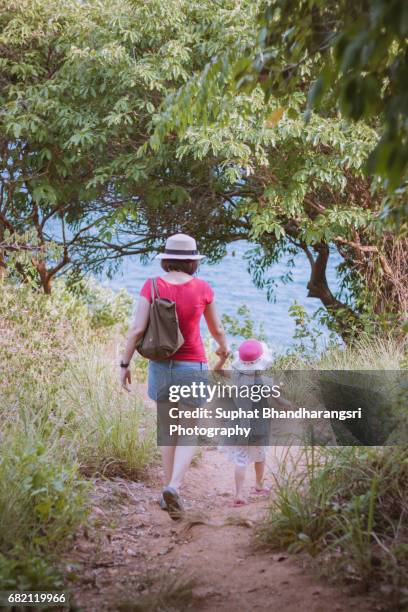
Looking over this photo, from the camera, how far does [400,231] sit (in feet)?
14.6

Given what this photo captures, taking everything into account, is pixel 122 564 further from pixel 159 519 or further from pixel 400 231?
pixel 400 231

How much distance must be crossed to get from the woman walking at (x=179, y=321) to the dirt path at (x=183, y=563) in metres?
0.28

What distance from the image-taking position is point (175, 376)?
502 centimetres

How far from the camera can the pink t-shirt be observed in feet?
16.4

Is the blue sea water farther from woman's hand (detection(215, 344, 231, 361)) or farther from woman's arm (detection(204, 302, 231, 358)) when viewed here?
woman's arm (detection(204, 302, 231, 358))

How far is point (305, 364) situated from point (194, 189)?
2.82 m

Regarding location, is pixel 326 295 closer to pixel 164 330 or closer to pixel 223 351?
pixel 223 351

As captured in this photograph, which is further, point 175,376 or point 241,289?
point 241,289

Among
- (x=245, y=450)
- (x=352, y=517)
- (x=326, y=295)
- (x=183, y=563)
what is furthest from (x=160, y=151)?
(x=352, y=517)

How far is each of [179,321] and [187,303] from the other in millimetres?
127

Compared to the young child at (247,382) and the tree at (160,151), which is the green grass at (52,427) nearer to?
the young child at (247,382)

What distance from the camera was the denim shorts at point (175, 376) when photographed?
16.4 ft

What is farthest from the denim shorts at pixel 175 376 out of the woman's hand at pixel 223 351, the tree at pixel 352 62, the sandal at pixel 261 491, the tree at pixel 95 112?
the tree at pixel 95 112

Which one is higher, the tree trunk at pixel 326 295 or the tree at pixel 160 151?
the tree at pixel 160 151
